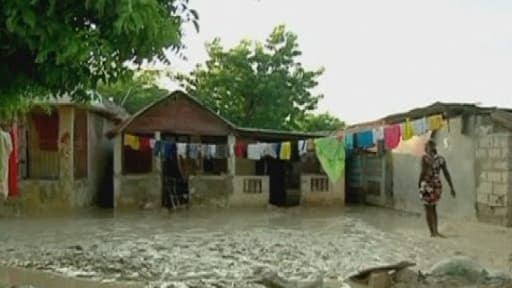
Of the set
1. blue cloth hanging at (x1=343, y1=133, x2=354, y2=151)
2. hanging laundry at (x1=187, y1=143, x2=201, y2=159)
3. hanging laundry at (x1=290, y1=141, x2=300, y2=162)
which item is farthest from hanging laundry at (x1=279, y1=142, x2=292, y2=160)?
blue cloth hanging at (x1=343, y1=133, x2=354, y2=151)

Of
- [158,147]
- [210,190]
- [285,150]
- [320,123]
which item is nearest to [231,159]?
[210,190]

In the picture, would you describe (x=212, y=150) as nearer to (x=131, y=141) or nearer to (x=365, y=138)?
(x=131, y=141)

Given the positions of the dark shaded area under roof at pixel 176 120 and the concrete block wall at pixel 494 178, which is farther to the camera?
the dark shaded area under roof at pixel 176 120

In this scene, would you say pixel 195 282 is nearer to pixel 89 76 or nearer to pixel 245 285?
pixel 245 285

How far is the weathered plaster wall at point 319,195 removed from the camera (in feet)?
72.7

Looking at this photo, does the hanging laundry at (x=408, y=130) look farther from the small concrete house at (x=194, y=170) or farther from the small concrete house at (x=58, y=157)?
the small concrete house at (x=58, y=157)

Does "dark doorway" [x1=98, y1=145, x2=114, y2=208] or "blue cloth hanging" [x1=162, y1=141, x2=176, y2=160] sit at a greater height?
"blue cloth hanging" [x1=162, y1=141, x2=176, y2=160]

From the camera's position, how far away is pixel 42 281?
332 inches

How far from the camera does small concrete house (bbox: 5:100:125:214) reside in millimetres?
19344

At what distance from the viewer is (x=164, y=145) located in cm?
2066

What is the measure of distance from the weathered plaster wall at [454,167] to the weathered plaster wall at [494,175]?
0.31 m

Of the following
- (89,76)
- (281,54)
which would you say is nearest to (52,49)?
(89,76)

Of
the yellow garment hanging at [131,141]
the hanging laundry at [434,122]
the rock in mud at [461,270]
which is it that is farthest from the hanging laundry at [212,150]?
the rock in mud at [461,270]

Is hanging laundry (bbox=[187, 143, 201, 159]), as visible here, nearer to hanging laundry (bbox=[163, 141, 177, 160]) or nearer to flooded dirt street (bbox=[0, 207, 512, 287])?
hanging laundry (bbox=[163, 141, 177, 160])
